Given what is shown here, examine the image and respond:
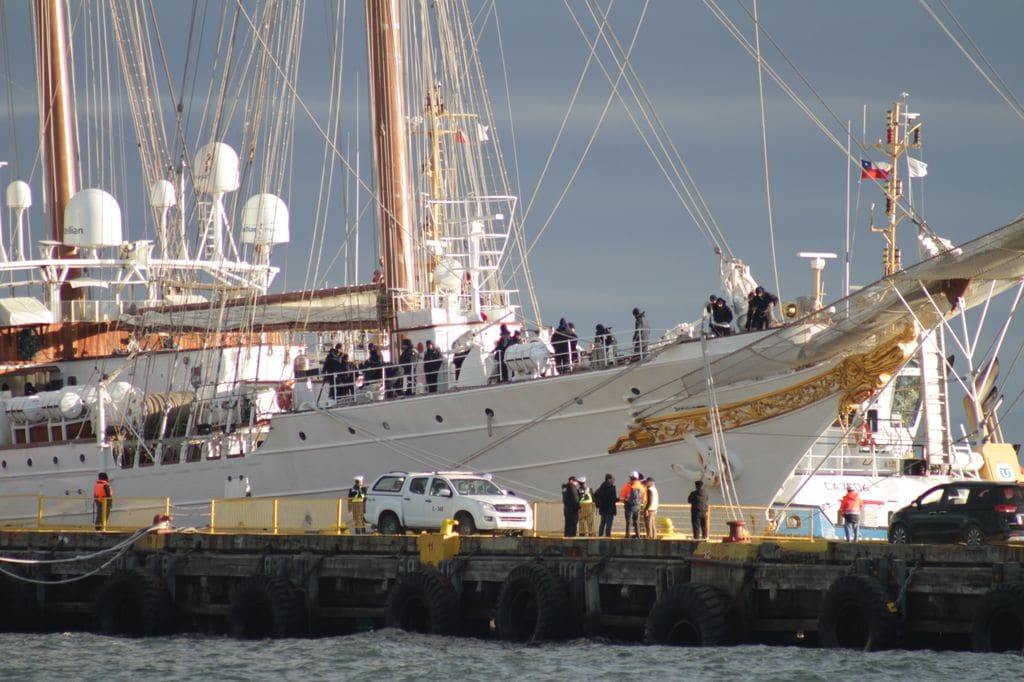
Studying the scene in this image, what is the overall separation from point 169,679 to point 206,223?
29247 mm

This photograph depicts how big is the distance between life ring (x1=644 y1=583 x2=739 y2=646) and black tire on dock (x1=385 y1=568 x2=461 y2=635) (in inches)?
140

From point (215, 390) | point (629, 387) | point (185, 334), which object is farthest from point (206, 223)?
point (629, 387)

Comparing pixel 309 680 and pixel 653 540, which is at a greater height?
pixel 653 540

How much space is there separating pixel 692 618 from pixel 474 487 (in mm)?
7364

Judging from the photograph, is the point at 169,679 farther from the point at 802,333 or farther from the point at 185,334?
the point at 185,334

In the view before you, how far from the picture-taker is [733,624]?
25734mm

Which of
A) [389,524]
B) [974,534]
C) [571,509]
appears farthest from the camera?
[389,524]

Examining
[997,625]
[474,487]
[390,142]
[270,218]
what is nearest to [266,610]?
[474,487]

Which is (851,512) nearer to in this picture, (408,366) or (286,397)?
(408,366)

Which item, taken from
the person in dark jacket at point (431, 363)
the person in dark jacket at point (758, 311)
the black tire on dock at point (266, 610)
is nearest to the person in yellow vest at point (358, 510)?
the black tire on dock at point (266, 610)

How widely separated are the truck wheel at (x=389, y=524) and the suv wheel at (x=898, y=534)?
9.18m

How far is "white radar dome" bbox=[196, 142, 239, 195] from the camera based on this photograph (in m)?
53.8

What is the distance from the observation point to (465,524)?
31656 mm

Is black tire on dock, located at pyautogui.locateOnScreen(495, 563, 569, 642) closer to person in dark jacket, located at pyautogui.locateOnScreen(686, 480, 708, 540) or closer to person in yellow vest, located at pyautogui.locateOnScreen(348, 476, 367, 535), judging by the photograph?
person in dark jacket, located at pyautogui.locateOnScreen(686, 480, 708, 540)
